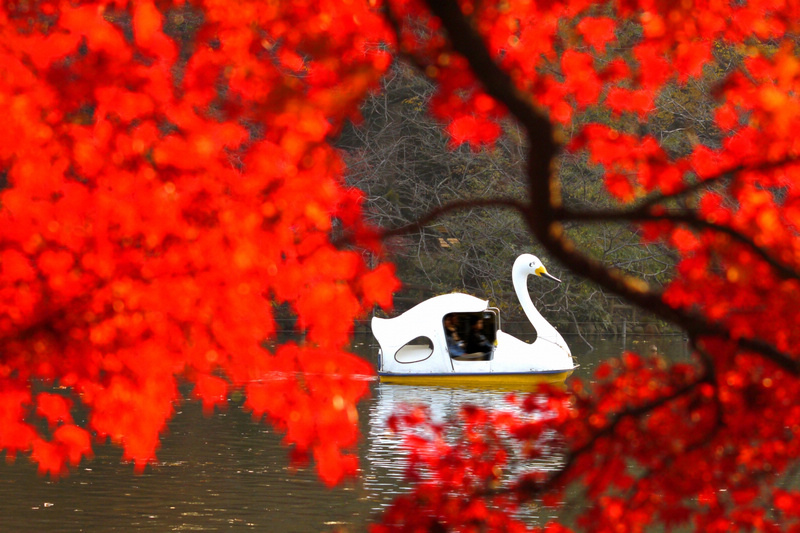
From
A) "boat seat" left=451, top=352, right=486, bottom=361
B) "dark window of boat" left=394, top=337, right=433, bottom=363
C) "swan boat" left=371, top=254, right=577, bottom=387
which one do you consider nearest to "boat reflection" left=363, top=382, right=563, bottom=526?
"swan boat" left=371, top=254, right=577, bottom=387

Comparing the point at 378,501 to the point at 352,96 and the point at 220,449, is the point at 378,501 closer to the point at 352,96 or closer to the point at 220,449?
the point at 220,449

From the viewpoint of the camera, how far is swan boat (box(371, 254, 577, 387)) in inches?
744

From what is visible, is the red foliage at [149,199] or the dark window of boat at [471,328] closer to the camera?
the red foliage at [149,199]

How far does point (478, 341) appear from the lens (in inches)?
792

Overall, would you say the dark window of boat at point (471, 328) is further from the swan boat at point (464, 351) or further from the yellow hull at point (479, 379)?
the yellow hull at point (479, 379)

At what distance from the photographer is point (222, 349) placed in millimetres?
3684

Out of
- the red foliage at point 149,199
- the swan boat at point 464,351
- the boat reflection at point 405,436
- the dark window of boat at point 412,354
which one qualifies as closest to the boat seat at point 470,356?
the swan boat at point 464,351

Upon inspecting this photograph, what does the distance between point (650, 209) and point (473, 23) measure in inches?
28.4

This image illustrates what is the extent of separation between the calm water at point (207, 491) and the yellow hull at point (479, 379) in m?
5.11

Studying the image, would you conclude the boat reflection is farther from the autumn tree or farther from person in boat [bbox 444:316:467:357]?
person in boat [bbox 444:316:467:357]

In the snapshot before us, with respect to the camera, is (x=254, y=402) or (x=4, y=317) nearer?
(x=4, y=317)

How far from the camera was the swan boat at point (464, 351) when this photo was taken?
18891 millimetres

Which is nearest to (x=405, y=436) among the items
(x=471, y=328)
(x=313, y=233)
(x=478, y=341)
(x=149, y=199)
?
(x=313, y=233)

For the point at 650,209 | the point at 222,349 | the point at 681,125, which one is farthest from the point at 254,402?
the point at 681,125
